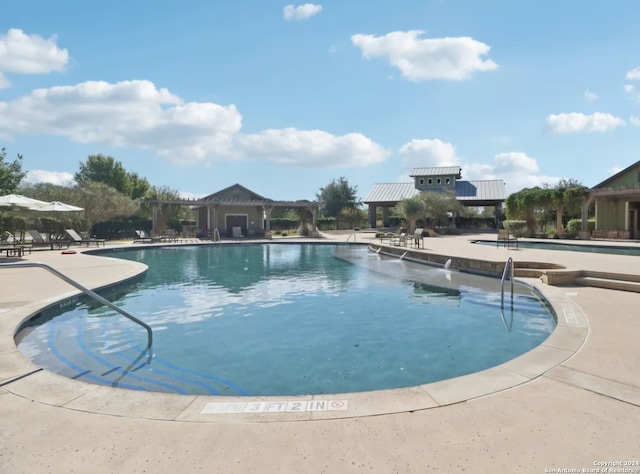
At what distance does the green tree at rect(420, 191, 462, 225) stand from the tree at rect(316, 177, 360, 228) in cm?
1363

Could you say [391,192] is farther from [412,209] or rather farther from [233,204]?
[233,204]

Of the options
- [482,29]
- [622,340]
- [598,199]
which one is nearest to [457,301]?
[622,340]

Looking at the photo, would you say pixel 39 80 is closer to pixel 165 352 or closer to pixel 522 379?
pixel 165 352

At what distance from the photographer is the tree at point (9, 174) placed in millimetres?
16688

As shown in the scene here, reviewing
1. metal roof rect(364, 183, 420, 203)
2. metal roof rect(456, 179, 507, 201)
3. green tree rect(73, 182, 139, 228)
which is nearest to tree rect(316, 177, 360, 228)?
metal roof rect(364, 183, 420, 203)

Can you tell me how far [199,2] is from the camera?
1102cm

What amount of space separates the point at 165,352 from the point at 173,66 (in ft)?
38.6

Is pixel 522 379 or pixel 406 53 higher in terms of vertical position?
pixel 406 53

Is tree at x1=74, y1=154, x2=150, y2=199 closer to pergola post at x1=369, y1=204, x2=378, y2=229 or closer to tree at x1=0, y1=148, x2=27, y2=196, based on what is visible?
pergola post at x1=369, y1=204, x2=378, y2=229

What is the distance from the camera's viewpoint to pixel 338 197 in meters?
45.8

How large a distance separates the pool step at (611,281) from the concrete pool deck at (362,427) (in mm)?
5454

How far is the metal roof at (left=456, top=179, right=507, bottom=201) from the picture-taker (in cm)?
3750

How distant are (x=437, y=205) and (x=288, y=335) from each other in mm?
29098

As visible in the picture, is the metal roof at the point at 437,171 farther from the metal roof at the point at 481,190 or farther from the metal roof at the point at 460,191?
the metal roof at the point at 481,190
